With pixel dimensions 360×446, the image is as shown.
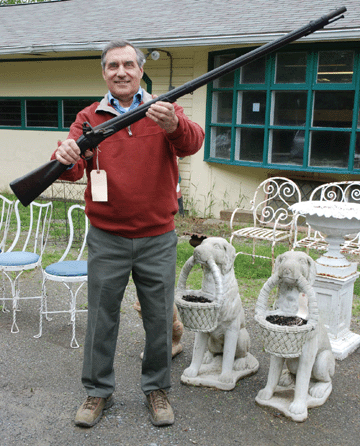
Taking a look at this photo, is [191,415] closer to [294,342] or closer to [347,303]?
[294,342]

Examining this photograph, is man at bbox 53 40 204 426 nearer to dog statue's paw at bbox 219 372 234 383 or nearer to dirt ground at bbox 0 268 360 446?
dirt ground at bbox 0 268 360 446

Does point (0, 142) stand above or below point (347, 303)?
above

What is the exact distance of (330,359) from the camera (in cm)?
317

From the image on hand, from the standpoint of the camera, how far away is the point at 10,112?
37.6 ft

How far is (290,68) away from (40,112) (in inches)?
233

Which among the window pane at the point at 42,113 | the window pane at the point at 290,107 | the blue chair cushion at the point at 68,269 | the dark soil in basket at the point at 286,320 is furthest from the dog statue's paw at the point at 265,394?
the window pane at the point at 42,113

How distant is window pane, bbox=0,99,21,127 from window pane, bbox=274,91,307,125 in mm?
6323

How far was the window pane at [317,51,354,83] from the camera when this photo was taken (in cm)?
745

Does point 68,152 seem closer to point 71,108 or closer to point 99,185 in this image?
point 99,185

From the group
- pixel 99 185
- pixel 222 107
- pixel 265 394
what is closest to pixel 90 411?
pixel 265 394

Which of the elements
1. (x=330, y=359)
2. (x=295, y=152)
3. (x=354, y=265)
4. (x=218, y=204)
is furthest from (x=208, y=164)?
(x=330, y=359)

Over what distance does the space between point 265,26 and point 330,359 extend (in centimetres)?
618

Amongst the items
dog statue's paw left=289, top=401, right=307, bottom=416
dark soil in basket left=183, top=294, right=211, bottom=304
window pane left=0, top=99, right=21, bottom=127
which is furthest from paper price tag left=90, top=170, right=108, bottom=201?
window pane left=0, top=99, right=21, bottom=127

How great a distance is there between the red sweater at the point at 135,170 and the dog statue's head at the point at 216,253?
457 mm
